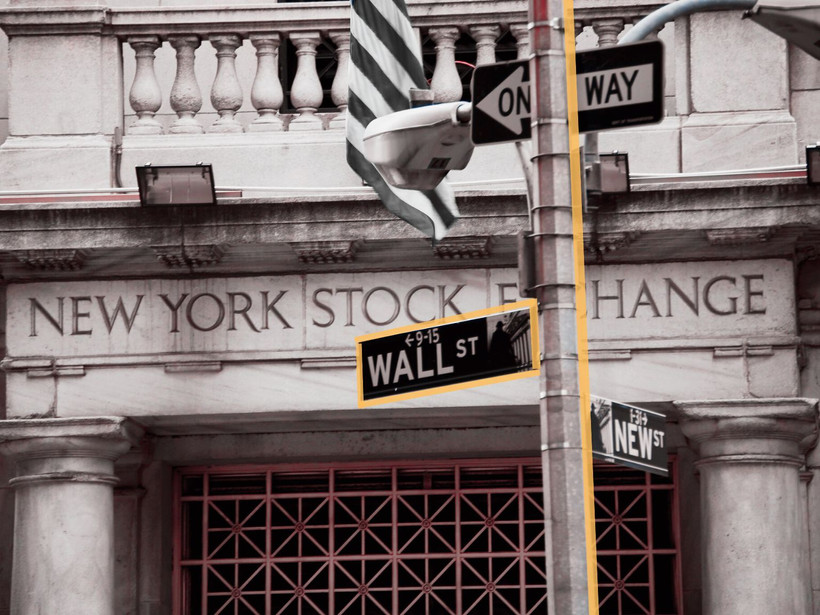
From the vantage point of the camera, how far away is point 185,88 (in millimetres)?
14352

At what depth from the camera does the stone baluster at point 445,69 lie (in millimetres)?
14227

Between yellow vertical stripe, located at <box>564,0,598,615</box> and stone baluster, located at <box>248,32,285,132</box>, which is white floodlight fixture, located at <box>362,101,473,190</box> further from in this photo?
stone baluster, located at <box>248,32,285,132</box>

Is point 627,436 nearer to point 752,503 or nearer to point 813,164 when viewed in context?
point 752,503

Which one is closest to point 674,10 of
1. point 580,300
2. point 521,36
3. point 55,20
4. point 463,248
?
point 580,300

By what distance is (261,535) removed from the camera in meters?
15.4

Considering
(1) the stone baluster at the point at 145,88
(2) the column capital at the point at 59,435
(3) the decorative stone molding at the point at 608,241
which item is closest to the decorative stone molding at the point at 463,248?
(3) the decorative stone molding at the point at 608,241

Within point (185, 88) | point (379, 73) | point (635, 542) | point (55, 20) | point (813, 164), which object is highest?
point (55, 20)

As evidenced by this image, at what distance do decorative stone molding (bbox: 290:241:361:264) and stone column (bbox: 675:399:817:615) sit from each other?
257cm

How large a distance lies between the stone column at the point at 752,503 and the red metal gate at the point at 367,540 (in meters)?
1.80

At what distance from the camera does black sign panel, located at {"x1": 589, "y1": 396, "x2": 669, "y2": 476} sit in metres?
8.91

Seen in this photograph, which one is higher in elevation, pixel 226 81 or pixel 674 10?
pixel 226 81

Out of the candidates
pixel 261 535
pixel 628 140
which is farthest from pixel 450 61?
pixel 261 535

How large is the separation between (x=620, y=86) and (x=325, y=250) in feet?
16.7

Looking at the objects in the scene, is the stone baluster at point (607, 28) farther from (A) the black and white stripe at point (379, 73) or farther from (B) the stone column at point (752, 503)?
(B) the stone column at point (752, 503)
